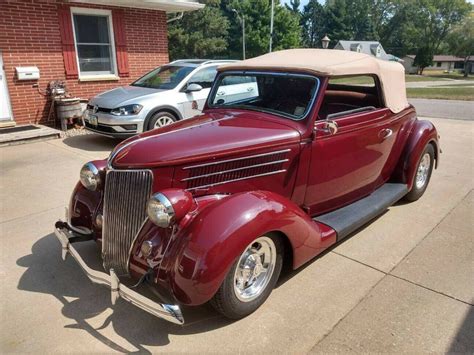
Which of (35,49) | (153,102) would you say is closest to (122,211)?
(153,102)

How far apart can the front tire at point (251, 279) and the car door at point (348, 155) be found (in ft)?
2.70

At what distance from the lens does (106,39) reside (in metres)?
9.71

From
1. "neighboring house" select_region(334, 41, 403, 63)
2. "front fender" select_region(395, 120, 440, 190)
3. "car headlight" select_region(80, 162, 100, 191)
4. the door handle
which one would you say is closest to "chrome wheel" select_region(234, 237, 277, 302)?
"car headlight" select_region(80, 162, 100, 191)

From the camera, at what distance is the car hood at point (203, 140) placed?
8.88ft

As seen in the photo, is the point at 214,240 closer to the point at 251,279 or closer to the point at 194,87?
the point at 251,279

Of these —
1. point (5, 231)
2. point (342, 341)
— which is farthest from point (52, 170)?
point (342, 341)

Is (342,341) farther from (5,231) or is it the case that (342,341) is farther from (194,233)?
(5,231)

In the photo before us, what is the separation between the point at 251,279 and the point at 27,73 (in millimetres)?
7897

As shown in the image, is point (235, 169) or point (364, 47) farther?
point (364, 47)

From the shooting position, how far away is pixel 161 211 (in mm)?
2406

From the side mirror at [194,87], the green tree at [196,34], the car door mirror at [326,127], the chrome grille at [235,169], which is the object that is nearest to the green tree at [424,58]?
the green tree at [196,34]

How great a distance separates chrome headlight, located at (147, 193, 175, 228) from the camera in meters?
2.41

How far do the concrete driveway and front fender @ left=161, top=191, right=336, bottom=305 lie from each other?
452 millimetres

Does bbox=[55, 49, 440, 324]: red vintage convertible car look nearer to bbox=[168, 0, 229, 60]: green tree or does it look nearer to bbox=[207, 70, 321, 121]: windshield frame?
bbox=[207, 70, 321, 121]: windshield frame
